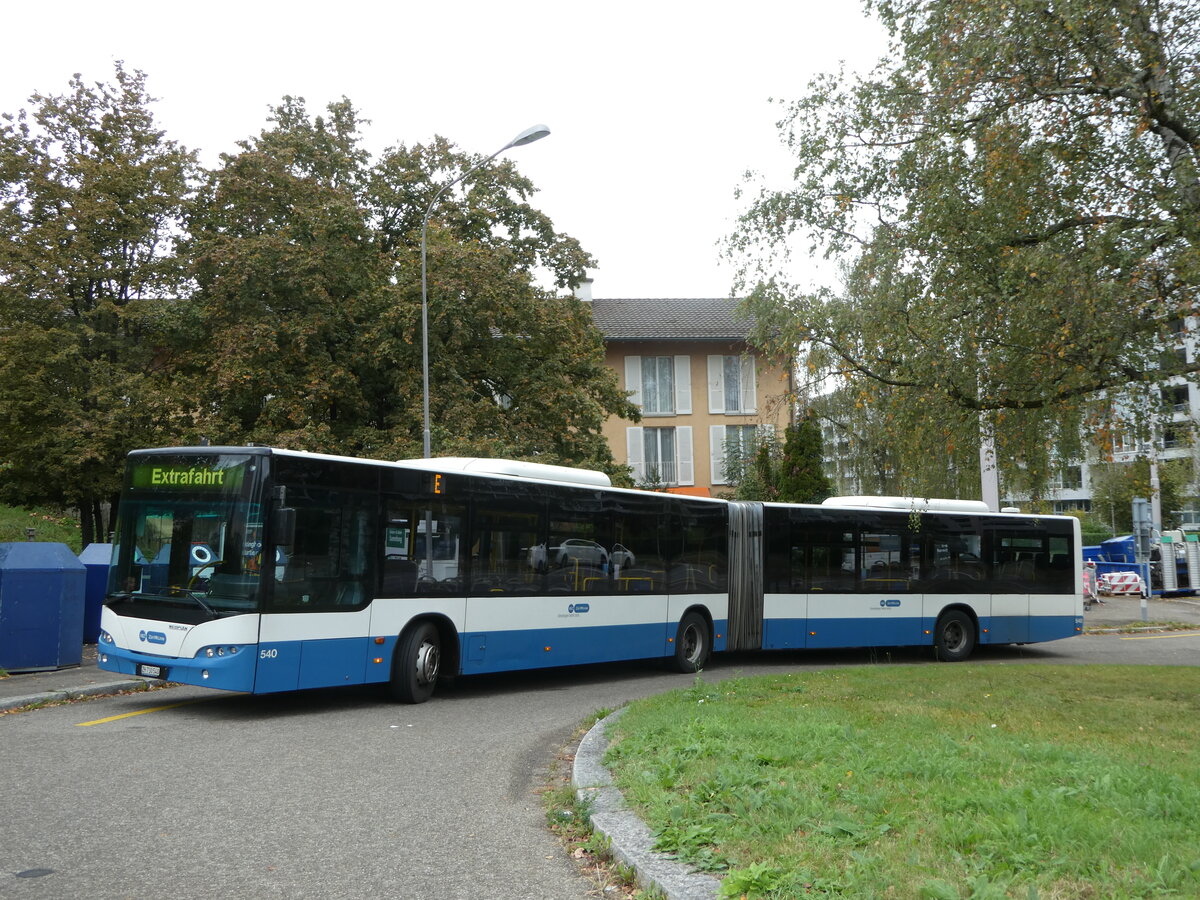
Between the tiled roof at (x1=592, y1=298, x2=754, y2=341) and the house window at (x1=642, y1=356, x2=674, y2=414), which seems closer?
the tiled roof at (x1=592, y1=298, x2=754, y2=341)

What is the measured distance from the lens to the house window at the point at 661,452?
1912 inches

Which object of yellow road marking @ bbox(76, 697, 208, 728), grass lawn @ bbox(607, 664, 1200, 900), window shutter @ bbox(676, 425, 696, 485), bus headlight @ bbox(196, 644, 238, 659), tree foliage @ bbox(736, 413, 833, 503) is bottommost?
yellow road marking @ bbox(76, 697, 208, 728)

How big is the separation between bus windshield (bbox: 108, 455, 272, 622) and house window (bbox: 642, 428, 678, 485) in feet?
123

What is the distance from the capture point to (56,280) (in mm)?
25688

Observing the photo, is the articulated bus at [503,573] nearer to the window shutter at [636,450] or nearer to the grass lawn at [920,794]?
the grass lawn at [920,794]

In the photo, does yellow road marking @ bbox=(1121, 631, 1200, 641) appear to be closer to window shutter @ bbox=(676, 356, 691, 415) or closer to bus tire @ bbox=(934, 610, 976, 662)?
bus tire @ bbox=(934, 610, 976, 662)

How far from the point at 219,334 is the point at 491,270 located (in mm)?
6414

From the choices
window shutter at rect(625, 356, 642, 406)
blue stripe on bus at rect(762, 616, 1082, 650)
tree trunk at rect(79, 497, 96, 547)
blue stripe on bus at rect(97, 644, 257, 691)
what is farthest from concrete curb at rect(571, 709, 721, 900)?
window shutter at rect(625, 356, 642, 406)

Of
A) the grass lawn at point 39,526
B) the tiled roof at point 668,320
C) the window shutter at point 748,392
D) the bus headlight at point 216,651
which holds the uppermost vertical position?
the tiled roof at point 668,320

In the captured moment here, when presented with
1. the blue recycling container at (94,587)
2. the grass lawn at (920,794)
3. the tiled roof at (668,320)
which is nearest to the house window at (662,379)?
the tiled roof at (668,320)

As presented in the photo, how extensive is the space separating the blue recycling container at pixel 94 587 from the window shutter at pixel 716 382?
112ft

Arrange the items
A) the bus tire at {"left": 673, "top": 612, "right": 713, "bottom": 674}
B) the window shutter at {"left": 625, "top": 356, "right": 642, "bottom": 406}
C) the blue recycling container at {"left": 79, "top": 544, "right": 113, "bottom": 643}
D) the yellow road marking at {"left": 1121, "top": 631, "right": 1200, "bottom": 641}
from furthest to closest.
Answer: the window shutter at {"left": 625, "top": 356, "right": 642, "bottom": 406}, the yellow road marking at {"left": 1121, "top": 631, "right": 1200, "bottom": 641}, the bus tire at {"left": 673, "top": 612, "right": 713, "bottom": 674}, the blue recycling container at {"left": 79, "top": 544, "right": 113, "bottom": 643}

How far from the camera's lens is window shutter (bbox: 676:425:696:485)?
48500 millimetres

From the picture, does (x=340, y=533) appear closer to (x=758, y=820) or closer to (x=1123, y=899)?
(x=758, y=820)
